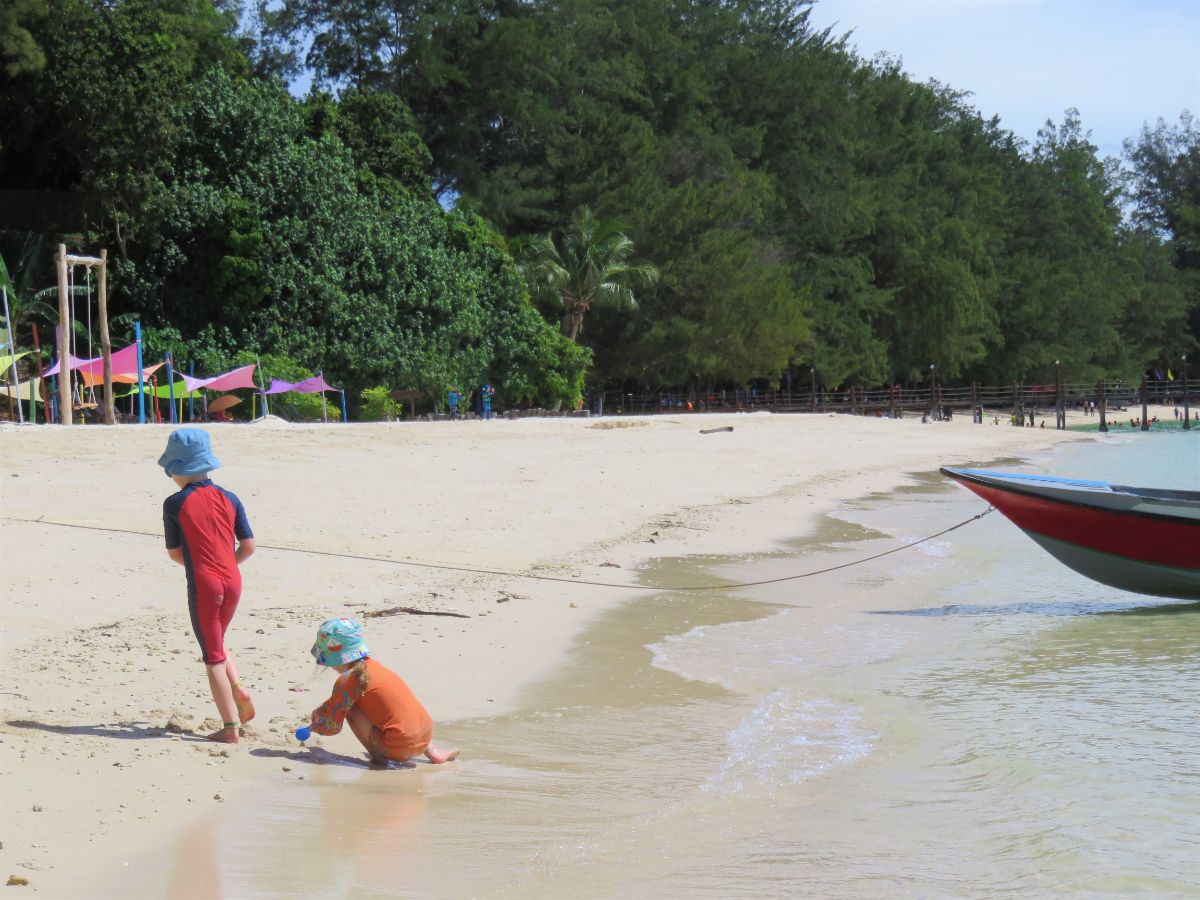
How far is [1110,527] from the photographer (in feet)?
37.2

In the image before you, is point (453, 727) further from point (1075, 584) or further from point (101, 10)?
point (101, 10)

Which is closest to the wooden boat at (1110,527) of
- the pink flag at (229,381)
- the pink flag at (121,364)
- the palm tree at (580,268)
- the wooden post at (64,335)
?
the wooden post at (64,335)

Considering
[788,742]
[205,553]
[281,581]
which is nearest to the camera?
[205,553]

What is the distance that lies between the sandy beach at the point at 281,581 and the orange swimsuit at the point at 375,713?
0.90 feet

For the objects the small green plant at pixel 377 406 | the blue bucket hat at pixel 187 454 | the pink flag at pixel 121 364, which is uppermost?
the pink flag at pixel 121 364

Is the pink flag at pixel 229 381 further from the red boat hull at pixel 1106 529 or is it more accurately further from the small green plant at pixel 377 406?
the red boat hull at pixel 1106 529

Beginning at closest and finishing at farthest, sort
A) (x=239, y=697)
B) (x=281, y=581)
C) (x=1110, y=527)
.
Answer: (x=239, y=697) → (x=281, y=581) → (x=1110, y=527)

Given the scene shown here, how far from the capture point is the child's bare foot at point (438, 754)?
5.51 meters

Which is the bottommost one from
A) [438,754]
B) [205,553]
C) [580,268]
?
[438,754]

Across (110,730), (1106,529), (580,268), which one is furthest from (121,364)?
(110,730)

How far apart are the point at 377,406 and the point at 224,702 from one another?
26.3 metres

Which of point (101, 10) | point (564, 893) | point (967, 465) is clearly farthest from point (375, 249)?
point (564, 893)

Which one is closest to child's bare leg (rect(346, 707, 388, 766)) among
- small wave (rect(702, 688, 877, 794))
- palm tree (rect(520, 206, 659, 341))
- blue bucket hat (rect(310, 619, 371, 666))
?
blue bucket hat (rect(310, 619, 371, 666))

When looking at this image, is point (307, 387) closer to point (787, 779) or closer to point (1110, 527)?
point (1110, 527)
